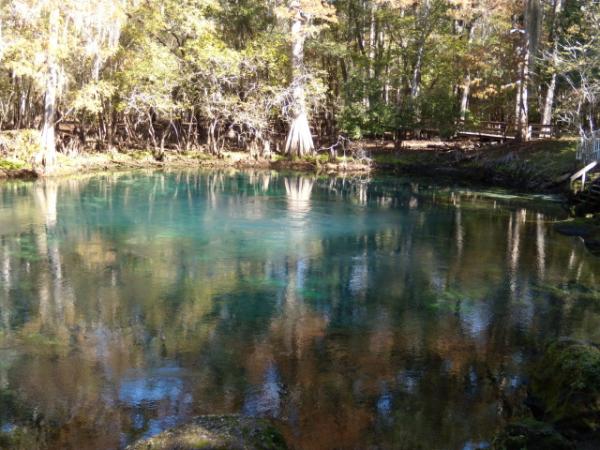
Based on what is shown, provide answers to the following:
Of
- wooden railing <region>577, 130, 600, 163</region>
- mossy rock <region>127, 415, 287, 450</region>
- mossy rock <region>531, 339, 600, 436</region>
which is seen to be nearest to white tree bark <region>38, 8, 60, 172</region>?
wooden railing <region>577, 130, 600, 163</region>

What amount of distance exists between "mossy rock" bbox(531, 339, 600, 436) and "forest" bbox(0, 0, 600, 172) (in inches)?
Answer: 733

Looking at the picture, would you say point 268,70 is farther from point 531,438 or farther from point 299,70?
point 531,438

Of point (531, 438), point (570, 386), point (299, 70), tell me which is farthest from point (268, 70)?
point (531, 438)

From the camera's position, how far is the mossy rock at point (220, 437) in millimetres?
4242

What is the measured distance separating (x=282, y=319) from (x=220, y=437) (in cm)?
568

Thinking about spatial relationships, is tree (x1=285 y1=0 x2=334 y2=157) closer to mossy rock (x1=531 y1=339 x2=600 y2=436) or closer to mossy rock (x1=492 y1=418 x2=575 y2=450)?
mossy rock (x1=531 y1=339 x2=600 y2=436)

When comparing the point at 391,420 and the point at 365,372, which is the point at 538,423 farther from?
the point at 365,372

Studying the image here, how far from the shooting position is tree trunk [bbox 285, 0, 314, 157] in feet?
103

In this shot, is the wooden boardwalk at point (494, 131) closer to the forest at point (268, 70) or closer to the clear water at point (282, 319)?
the forest at point (268, 70)

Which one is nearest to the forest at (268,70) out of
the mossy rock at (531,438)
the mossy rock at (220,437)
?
the mossy rock at (531,438)

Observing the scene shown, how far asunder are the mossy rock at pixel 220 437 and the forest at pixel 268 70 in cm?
2211

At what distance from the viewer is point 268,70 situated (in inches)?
1277

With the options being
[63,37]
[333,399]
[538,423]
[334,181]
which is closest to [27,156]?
[63,37]

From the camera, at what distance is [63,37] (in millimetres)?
24453
